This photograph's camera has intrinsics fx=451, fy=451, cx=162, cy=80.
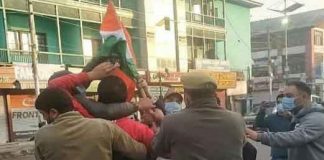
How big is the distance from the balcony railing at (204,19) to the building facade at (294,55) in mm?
16457

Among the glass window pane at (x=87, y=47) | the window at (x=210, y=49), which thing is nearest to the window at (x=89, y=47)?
the glass window pane at (x=87, y=47)

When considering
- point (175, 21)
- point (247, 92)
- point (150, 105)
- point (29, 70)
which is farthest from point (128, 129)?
point (247, 92)

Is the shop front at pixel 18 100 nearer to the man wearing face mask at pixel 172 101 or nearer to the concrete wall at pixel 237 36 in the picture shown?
the man wearing face mask at pixel 172 101

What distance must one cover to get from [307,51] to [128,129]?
47910 millimetres

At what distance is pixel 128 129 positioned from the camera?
8.92ft

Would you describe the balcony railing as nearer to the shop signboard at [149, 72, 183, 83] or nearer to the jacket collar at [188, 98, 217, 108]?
the shop signboard at [149, 72, 183, 83]

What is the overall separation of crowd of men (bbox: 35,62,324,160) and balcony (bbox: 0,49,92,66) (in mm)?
14803

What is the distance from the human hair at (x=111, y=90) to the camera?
2701 mm

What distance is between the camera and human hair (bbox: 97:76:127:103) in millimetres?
2701

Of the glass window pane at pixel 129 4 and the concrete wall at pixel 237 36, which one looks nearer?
the glass window pane at pixel 129 4

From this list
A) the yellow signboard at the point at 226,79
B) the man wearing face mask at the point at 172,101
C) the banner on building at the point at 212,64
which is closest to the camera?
the man wearing face mask at the point at 172,101

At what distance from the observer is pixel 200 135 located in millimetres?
2580

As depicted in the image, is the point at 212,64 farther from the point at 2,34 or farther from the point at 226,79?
the point at 2,34

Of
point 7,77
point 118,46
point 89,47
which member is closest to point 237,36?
point 89,47
